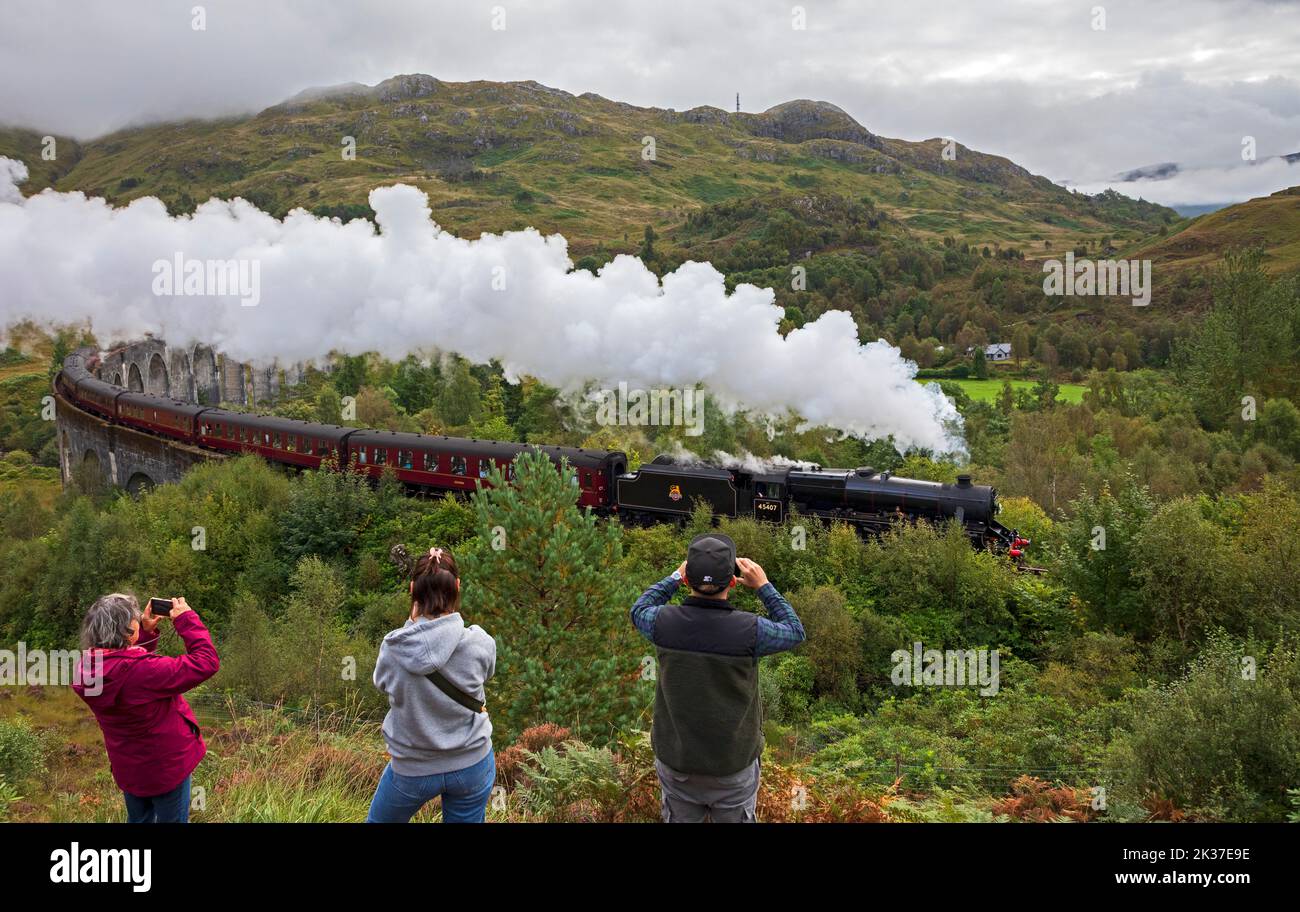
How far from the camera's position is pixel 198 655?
4.80 m

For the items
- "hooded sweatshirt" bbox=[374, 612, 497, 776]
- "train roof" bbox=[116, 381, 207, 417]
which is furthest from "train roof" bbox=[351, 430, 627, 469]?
"hooded sweatshirt" bbox=[374, 612, 497, 776]

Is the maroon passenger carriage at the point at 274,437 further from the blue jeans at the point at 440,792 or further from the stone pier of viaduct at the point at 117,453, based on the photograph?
the blue jeans at the point at 440,792

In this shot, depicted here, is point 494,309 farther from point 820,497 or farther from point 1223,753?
point 1223,753

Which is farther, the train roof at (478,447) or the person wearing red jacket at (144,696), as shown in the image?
the train roof at (478,447)

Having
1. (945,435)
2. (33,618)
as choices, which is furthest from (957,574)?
(33,618)

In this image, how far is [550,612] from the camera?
16.4m

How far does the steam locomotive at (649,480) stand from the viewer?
24.7m

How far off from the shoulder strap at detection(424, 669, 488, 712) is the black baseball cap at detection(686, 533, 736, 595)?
4.36ft

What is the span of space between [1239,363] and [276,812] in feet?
223

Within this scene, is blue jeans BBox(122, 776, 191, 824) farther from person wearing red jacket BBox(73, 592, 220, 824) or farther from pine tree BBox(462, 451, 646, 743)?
pine tree BBox(462, 451, 646, 743)

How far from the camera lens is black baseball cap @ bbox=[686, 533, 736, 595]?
4.49m

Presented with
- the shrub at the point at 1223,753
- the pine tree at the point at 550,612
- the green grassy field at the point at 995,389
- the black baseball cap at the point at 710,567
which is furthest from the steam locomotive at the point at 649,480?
the green grassy field at the point at 995,389

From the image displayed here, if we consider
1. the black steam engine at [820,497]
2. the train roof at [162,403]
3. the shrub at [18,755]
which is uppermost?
Answer: the train roof at [162,403]
